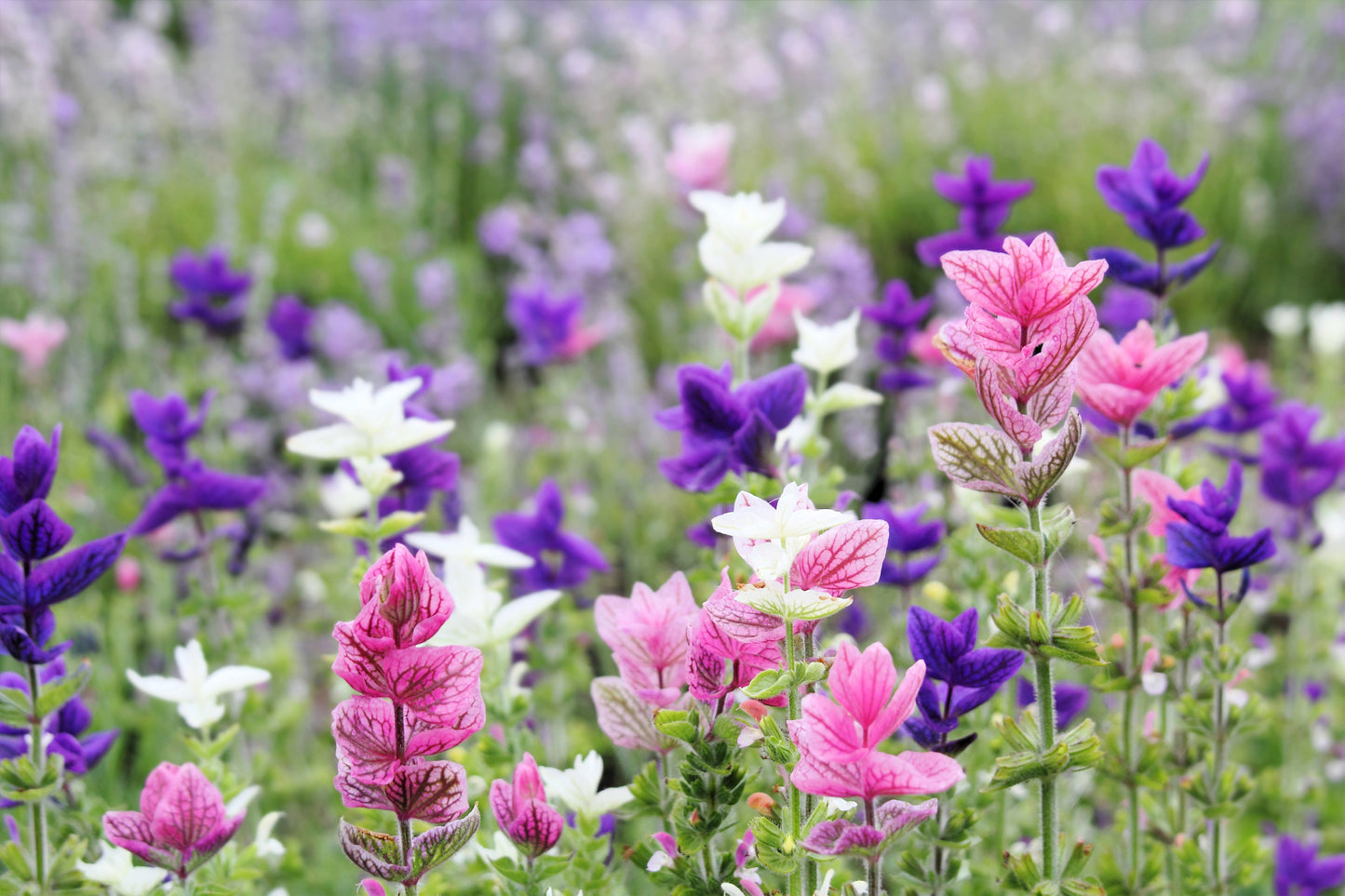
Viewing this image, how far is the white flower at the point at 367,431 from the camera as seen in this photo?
1158 mm

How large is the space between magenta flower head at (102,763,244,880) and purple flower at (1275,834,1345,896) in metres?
1.27

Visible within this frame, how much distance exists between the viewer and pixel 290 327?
8.80 ft

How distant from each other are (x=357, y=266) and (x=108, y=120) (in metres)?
1.27

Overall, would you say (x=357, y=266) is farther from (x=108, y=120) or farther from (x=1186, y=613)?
(x=1186, y=613)

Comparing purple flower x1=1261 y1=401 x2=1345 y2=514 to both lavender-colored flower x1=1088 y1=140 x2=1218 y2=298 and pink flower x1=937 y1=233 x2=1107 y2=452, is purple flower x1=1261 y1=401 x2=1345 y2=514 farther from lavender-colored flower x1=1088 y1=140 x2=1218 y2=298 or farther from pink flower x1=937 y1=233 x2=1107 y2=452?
pink flower x1=937 y1=233 x2=1107 y2=452

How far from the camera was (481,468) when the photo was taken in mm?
2793

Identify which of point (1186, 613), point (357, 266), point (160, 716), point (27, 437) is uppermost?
point (27, 437)

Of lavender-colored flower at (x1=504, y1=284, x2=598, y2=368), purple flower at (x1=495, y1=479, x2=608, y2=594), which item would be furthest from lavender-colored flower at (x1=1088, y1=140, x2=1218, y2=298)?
lavender-colored flower at (x1=504, y1=284, x2=598, y2=368)

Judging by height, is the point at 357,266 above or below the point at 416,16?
below

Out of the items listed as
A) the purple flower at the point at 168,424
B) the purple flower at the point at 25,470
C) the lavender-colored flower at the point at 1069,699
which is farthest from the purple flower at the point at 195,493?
the lavender-colored flower at the point at 1069,699

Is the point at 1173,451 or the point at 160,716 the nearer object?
the point at 1173,451

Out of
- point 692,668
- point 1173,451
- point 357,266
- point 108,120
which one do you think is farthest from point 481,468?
point 108,120

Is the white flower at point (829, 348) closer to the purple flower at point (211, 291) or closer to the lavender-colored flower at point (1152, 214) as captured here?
the lavender-colored flower at point (1152, 214)

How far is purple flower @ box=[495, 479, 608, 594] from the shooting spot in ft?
5.25
